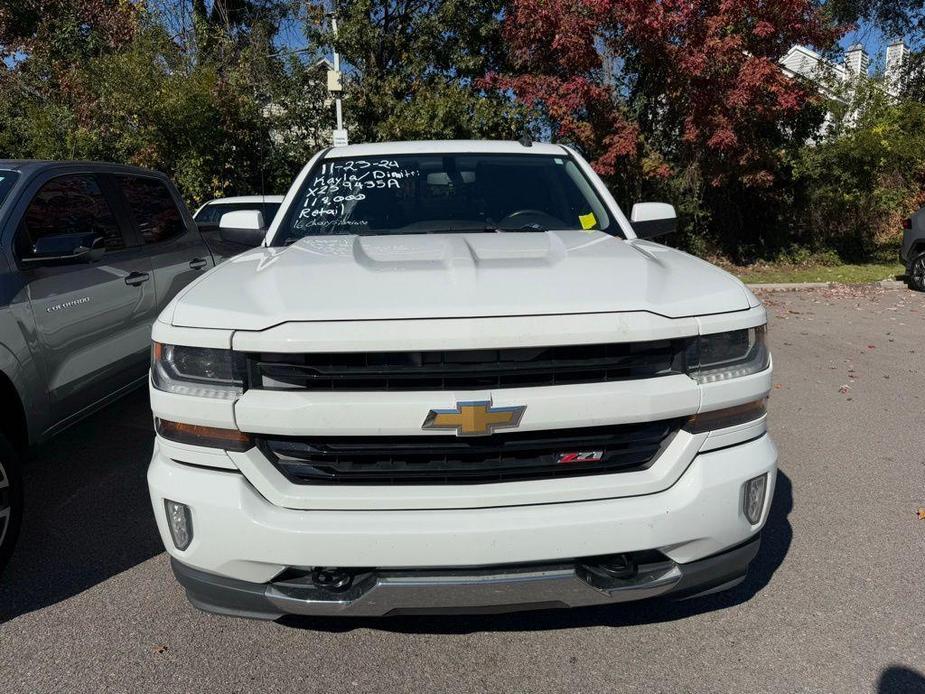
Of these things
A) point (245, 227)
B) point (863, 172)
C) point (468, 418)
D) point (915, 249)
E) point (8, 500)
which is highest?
point (245, 227)

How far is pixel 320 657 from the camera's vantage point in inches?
103

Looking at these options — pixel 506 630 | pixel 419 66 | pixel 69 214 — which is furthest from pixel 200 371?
pixel 419 66

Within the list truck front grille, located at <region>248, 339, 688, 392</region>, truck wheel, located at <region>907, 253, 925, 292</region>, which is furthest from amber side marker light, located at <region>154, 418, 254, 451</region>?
truck wheel, located at <region>907, 253, 925, 292</region>

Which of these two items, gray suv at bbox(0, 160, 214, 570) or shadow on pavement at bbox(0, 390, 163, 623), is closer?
shadow on pavement at bbox(0, 390, 163, 623)

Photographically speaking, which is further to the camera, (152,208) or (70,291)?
(152,208)

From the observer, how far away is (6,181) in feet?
13.0

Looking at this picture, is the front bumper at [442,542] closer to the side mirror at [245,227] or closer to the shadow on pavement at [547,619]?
the shadow on pavement at [547,619]

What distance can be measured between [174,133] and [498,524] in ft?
43.3

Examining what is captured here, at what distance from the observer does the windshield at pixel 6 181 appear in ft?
12.7

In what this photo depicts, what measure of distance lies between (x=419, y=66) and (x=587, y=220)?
13.3 metres

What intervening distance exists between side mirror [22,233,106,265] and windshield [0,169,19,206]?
1.07 feet

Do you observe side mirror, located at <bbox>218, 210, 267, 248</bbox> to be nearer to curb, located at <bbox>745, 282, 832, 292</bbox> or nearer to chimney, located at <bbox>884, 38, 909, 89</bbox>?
curb, located at <bbox>745, 282, 832, 292</bbox>

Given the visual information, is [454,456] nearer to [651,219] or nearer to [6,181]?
[651,219]

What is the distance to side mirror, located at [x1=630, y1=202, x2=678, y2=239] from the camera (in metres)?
3.93
